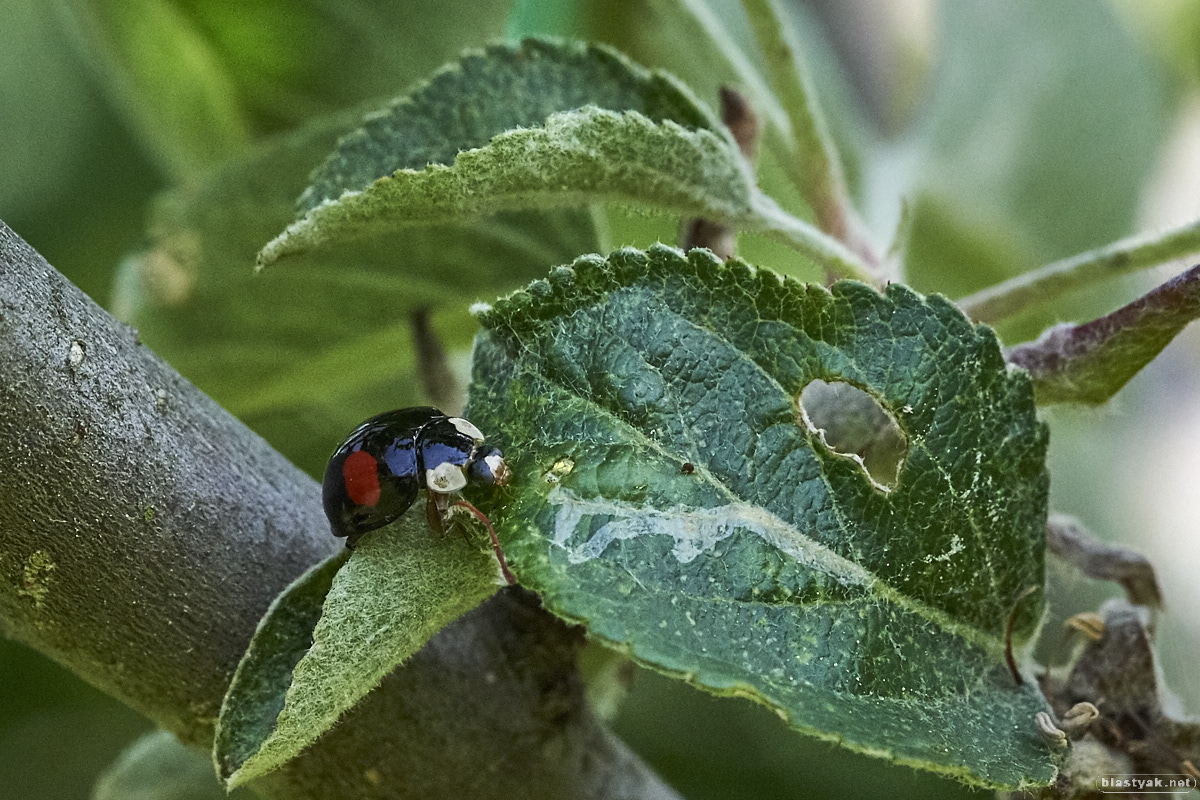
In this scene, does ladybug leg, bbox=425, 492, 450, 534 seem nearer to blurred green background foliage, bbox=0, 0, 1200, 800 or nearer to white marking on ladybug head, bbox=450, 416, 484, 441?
white marking on ladybug head, bbox=450, 416, 484, 441

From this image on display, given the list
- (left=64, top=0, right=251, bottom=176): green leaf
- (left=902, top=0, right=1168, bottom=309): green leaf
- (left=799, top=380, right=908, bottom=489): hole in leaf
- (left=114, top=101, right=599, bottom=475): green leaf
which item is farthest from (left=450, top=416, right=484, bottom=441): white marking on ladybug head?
(left=902, top=0, right=1168, bottom=309): green leaf

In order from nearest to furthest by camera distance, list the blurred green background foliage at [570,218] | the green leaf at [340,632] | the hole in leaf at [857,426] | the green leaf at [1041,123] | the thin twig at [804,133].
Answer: the green leaf at [340,632] < the hole in leaf at [857,426] < the thin twig at [804,133] < the blurred green background foliage at [570,218] < the green leaf at [1041,123]

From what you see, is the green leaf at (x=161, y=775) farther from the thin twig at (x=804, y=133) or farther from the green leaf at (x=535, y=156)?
the thin twig at (x=804, y=133)

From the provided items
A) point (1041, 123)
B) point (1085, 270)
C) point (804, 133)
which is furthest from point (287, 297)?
point (1041, 123)

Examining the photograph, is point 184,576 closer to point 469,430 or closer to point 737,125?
point 469,430

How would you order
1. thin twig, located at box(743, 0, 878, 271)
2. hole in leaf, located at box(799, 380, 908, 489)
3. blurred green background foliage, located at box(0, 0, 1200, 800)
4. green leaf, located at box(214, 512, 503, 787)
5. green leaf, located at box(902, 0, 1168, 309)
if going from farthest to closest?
green leaf, located at box(902, 0, 1168, 309) < blurred green background foliage, located at box(0, 0, 1200, 800) < thin twig, located at box(743, 0, 878, 271) < hole in leaf, located at box(799, 380, 908, 489) < green leaf, located at box(214, 512, 503, 787)

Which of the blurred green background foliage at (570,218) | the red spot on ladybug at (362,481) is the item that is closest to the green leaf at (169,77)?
the blurred green background foliage at (570,218)

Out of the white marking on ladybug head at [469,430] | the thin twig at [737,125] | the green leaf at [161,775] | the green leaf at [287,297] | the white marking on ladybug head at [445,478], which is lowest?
the green leaf at [161,775]
